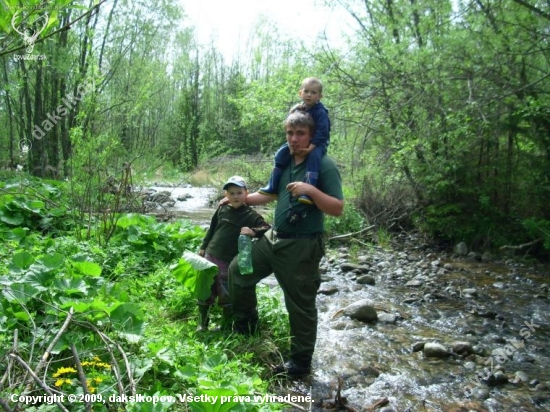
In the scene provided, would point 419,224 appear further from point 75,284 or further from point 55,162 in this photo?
point 55,162

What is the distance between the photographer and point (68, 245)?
15.6 feet

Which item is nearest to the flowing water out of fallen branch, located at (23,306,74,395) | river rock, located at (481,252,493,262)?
river rock, located at (481,252,493,262)

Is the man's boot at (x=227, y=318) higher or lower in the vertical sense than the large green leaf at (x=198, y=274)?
lower

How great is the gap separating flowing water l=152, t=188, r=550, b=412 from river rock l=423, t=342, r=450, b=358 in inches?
1.6

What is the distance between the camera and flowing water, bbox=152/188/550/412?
321cm

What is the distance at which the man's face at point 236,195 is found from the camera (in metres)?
3.60

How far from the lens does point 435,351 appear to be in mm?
3965

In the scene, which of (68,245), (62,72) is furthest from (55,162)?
(68,245)

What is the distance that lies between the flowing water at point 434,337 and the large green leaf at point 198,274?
1009 millimetres

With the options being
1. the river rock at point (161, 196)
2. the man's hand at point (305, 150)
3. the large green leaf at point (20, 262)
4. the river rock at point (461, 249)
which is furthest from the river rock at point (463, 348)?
the river rock at point (161, 196)

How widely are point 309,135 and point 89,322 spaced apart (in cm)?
Answer: 194

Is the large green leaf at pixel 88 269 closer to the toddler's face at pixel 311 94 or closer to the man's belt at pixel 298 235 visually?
the man's belt at pixel 298 235

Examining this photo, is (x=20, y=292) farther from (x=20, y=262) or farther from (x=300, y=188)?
(x=300, y=188)

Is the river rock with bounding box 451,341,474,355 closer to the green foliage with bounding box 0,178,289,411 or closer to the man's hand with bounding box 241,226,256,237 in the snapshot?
the green foliage with bounding box 0,178,289,411
